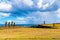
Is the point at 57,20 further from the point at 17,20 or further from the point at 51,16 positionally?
the point at 17,20

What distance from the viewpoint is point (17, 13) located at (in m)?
4.46

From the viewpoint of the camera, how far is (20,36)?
429 cm

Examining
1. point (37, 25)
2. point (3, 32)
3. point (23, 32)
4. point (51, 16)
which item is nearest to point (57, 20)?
point (51, 16)

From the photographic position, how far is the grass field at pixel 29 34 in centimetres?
427

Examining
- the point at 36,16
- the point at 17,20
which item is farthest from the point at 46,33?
the point at 17,20

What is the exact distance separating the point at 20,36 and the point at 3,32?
1.44 feet

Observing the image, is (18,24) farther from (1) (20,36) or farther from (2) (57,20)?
(2) (57,20)

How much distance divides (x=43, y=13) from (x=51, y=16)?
22 cm

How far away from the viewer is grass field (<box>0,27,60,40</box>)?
14.0 ft

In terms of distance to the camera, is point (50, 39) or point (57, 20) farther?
point (57, 20)

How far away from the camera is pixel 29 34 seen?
4.35 meters

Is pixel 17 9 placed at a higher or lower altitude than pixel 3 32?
higher

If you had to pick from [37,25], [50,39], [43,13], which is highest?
[43,13]

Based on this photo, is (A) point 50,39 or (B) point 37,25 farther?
A: (B) point 37,25
